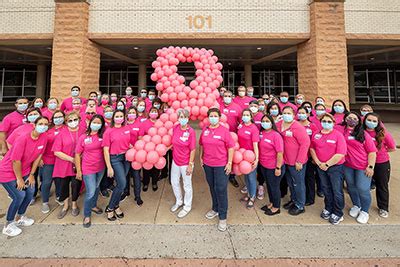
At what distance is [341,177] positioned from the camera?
367cm

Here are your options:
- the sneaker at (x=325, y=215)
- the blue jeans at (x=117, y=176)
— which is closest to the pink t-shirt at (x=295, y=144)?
the sneaker at (x=325, y=215)

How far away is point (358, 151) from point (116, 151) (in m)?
4.11

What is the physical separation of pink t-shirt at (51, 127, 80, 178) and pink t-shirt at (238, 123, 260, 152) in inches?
117

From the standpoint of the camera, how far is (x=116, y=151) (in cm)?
367

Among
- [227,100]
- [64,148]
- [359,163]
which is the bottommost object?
[359,163]

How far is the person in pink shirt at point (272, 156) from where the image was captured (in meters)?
3.71

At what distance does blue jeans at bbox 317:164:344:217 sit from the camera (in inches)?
142

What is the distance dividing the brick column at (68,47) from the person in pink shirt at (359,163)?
27.2ft

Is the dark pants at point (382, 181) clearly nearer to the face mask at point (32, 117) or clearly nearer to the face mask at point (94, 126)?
the face mask at point (94, 126)

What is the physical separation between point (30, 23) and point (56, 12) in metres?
1.27

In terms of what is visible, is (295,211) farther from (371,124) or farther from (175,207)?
(175,207)

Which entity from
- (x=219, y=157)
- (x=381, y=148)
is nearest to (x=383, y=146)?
(x=381, y=148)

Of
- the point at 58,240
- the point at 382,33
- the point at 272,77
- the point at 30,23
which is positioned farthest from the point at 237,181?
the point at 272,77

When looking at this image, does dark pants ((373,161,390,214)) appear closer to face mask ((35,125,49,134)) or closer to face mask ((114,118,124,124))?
face mask ((114,118,124,124))
